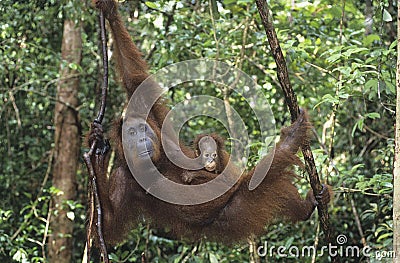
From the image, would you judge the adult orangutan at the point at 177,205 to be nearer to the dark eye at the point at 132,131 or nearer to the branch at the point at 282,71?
the dark eye at the point at 132,131

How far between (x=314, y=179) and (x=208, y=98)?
7.97 feet

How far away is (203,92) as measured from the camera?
517 centimetres

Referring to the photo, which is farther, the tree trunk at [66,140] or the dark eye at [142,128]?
the tree trunk at [66,140]

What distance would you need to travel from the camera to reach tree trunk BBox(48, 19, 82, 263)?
4973 millimetres

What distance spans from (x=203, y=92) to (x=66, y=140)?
142 centimetres

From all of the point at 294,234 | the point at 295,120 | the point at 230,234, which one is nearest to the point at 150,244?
the point at 294,234

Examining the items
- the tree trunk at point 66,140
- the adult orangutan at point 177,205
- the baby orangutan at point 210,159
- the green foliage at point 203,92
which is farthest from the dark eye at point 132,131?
the tree trunk at point 66,140

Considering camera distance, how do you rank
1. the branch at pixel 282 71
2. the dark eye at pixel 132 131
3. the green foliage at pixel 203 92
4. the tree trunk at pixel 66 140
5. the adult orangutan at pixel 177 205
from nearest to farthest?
the branch at pixel 282 71, the adult orangutan at pixel 177 205, the dark eye at pixel 132 131, the green foliage at pixel 203 92, the tree trunk at pixel 66 140

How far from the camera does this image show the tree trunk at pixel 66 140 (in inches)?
196

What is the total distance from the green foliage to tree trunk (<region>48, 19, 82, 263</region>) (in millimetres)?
121

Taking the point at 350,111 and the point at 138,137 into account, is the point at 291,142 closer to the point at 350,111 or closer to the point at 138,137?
the point at 138,137

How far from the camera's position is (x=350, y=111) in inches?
201

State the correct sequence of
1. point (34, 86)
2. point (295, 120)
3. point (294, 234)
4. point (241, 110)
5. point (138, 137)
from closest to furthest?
point (295, 120) < point (138, 137) < point (294, 234) < point (241, 110) < point (34, 86)

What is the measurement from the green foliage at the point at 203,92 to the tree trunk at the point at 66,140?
0.12 metres
